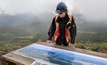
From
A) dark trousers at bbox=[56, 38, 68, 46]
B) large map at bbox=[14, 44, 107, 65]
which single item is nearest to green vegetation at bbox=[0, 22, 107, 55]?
dark trousers at bbox=[56, 38, 68, 46]

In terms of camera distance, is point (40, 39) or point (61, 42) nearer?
point (61, 42)

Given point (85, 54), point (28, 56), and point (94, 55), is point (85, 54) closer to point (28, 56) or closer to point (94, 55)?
point (94, 55)

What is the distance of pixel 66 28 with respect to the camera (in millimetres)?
6016

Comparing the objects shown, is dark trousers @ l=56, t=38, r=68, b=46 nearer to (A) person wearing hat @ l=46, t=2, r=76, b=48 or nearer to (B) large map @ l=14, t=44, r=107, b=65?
(A) person wearing hat @ l=46, t=2, r=76, b=48

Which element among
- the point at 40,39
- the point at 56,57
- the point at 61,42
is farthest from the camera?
the point at 40,39

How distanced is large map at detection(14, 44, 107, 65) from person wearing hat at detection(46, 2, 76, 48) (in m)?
0.62

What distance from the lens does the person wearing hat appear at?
5.81 meters

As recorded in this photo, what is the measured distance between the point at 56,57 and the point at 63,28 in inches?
52.2

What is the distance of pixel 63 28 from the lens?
19.8 ft

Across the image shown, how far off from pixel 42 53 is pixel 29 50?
1.58ft

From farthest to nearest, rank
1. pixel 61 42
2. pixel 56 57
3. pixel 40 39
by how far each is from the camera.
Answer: pixel 40 39 < pixel 61 42 < pixel 56 57

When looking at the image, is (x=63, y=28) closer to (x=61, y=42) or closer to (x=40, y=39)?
(x=61, y=42)

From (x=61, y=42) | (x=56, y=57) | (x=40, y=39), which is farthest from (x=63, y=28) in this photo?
(x=40, y=39)

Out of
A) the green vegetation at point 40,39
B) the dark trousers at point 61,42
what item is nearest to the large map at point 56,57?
the dark trousers at point 61,42
